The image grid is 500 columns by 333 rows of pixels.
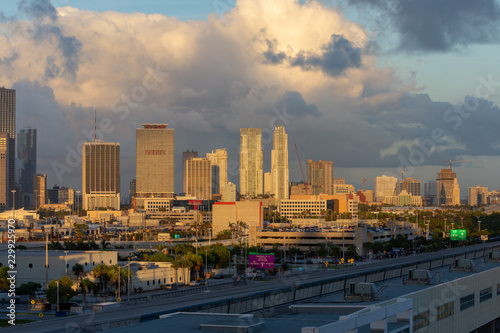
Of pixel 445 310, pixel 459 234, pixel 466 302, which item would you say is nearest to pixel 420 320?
pixel 445 310

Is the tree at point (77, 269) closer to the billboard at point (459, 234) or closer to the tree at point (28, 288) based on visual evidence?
the tree at point (28, 288)

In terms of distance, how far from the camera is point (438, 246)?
577 feet

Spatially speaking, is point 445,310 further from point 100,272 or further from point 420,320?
point 100,272

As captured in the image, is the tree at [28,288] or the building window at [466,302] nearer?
the building window at [466,302]

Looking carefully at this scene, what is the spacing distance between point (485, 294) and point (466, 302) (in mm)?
5594

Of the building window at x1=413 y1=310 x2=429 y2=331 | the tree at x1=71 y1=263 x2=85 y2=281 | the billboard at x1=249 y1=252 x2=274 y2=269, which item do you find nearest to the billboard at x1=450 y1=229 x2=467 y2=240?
the billboard at x1=249 y1=252 x2=274 y2=269

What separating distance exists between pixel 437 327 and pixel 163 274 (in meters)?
62.5

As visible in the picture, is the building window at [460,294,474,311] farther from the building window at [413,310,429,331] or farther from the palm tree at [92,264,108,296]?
the palm tree at [92,264,108,296]

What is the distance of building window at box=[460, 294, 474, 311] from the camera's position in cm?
5259

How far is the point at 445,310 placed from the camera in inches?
1940

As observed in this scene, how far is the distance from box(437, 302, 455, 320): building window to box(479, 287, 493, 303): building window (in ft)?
25.0

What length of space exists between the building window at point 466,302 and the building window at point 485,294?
2599 mm

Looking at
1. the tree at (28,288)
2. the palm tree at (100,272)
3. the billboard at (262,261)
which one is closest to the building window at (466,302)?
the palm tree at (100,272)

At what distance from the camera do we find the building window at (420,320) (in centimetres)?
4319
